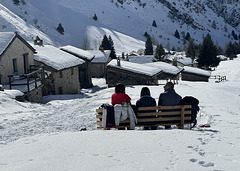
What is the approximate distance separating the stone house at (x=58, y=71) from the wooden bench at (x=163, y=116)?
62.0 feet

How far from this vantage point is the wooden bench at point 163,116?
8336 mm

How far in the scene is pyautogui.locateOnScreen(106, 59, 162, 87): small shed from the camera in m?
28.2

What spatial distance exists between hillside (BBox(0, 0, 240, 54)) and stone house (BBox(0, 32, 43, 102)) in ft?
144

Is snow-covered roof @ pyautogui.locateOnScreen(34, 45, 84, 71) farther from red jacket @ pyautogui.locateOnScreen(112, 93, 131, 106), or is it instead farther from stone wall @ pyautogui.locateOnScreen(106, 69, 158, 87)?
red jacket @ pyautogui.locateOnScreen(112, 93, 131, 106)

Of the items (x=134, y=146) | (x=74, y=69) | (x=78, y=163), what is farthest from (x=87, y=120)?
(x=74, y=69)

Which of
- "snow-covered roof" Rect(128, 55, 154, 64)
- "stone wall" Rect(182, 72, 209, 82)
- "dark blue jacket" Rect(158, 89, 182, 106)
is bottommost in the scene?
"stone wall" Rect(182, 72, 209, 82)

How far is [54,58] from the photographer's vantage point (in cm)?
2888

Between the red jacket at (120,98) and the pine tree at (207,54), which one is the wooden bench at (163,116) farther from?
the pine tree at (207,54)

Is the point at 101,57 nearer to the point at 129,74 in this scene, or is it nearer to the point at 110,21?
the point at 129,74

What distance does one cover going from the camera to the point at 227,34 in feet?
549

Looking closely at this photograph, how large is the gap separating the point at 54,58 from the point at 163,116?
22.2 meters

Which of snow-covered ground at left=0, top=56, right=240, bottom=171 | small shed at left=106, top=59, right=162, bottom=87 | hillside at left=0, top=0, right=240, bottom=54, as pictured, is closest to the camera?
snow-covered ground at left=0, top=56, right=240, bottom=171

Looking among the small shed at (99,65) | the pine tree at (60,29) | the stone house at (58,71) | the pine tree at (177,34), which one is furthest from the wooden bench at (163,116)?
the pine tree at (177,34)

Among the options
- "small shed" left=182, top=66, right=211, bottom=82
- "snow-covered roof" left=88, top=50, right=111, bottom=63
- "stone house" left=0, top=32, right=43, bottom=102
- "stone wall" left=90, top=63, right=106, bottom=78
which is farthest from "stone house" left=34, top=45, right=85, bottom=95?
"small shed" left=182, top=66, right=211, bottom=82
